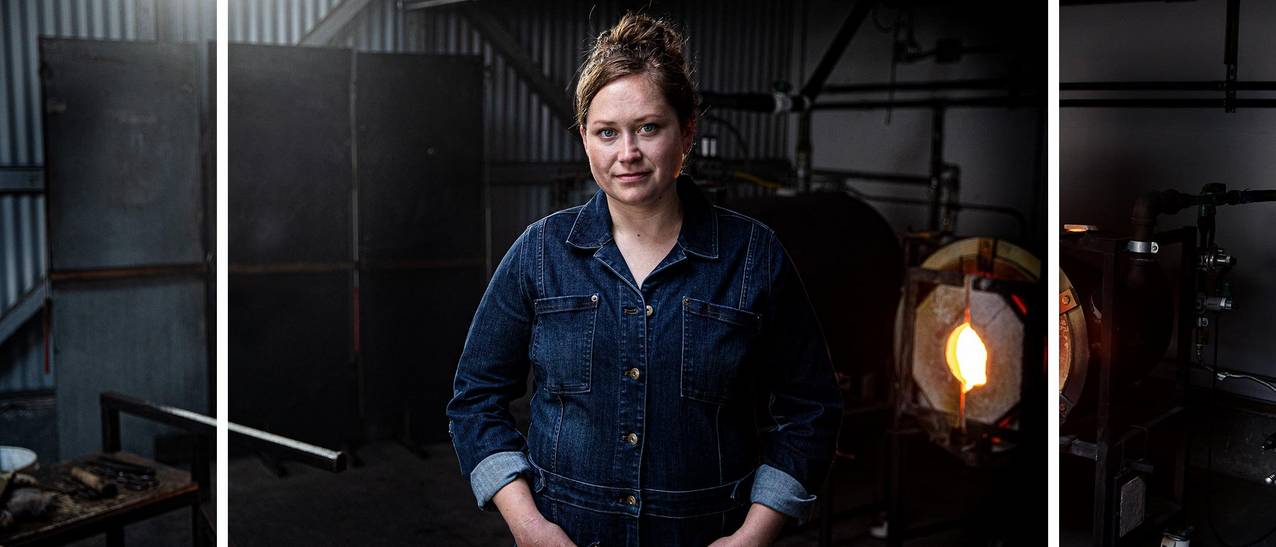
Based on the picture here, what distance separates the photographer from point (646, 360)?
1758 millimetres

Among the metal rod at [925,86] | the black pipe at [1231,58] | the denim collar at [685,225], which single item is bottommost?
the denim collar at [685,225]

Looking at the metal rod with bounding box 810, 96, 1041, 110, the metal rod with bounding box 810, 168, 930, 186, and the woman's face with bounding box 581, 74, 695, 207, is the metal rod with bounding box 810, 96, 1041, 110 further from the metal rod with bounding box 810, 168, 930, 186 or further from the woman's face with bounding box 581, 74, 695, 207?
the woman's face with bounding box 581, 74, 695, 207

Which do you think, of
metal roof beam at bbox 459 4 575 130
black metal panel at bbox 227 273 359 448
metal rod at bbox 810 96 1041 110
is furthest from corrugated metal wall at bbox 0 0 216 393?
metal rod at bbox 810 96 1041 110

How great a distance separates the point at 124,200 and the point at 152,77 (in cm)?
56

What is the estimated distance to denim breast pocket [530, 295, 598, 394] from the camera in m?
1.78

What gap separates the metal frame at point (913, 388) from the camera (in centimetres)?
336

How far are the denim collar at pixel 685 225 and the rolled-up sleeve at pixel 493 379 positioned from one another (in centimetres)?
10

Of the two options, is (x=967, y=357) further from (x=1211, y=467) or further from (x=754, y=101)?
(x=754, y=101)

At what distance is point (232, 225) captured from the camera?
462 centimetres

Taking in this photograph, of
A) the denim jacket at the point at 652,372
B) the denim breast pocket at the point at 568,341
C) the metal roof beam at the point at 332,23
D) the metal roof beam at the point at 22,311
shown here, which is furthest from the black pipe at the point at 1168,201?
the metal roof beam at the point at 22,311

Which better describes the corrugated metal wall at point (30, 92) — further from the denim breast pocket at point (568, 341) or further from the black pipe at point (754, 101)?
the denim breast pocket at point (568, 341)

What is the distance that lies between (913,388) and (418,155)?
266 cm

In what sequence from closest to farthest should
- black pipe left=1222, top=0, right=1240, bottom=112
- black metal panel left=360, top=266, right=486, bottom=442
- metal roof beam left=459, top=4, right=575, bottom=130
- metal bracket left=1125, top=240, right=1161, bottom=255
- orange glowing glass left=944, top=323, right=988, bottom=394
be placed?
black pipe left=1222, top=0, right=1240, bottom=112
metal bracket left=1125, top=240, right=1161, bottom=255
orange glowing glass left=944, top=323, right=988, bottom=394
black metal panel left=360, top=266, right=486, bottom=442
metal roof beam left=459, top=4, right=575, bottom=130

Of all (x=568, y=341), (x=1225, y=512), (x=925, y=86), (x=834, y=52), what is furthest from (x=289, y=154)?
(x=1225, y=512)
